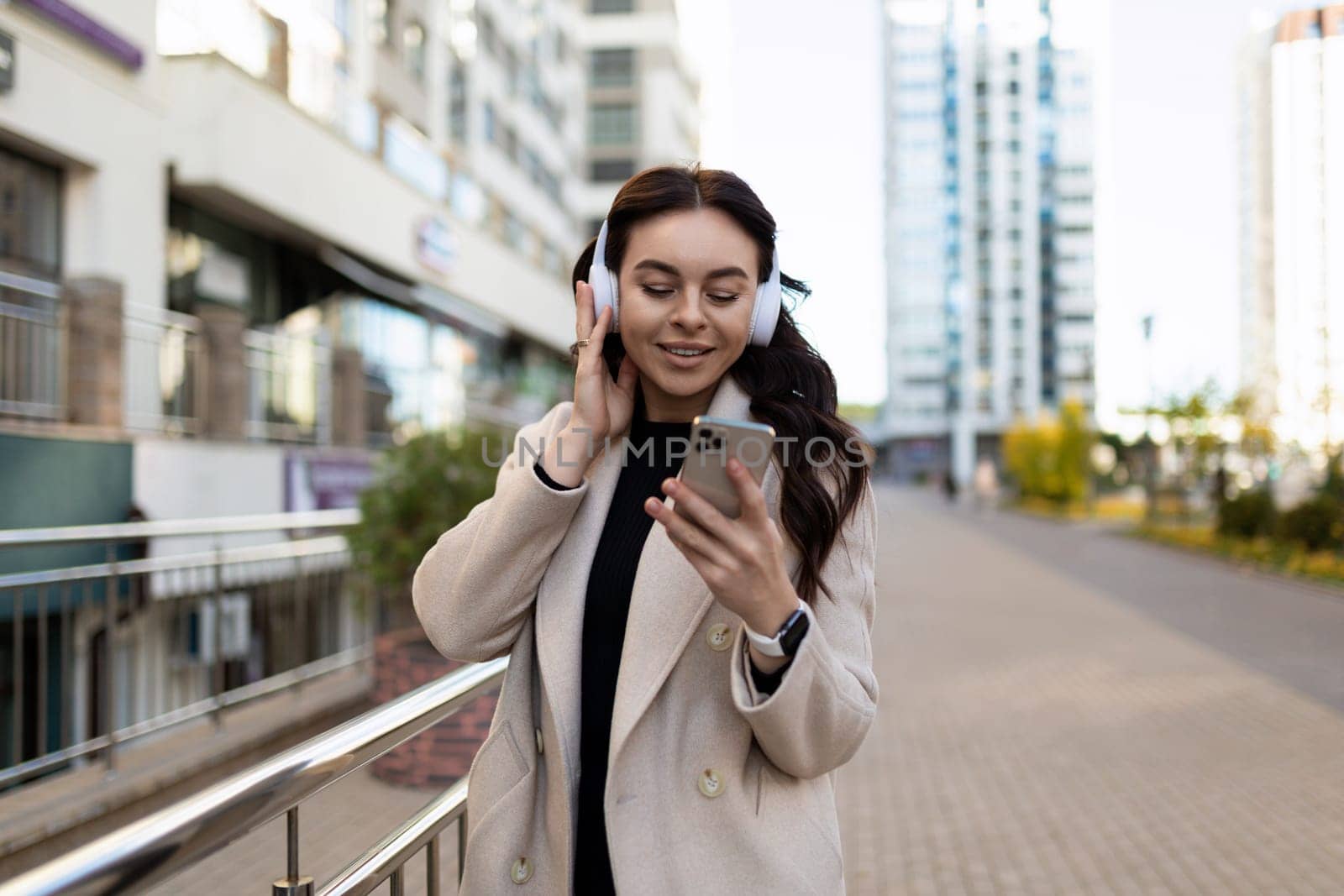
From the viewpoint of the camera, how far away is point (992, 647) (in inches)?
392

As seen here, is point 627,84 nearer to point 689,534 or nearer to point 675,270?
point 675,270

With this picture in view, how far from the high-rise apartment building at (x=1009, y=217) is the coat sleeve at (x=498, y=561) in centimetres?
8844

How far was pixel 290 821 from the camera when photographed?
1684 millimetres

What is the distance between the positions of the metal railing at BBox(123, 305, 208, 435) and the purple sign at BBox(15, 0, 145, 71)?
8.74 ft

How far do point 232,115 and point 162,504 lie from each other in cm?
561

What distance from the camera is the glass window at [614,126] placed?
4847cm

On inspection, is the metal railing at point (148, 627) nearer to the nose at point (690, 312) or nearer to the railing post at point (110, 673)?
the railing post at point (110, 673)

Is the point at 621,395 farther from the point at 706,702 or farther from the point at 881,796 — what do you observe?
the point at 881,796

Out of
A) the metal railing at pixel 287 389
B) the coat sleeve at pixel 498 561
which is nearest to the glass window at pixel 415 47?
the metal railing at pixel 287 389

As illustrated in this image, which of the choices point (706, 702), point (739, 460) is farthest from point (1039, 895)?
point (739, 460)

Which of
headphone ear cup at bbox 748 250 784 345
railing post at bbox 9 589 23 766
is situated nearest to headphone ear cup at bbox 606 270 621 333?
headphone ear cup at bbox 748 250 784 345

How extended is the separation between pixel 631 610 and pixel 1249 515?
20416 millimetres

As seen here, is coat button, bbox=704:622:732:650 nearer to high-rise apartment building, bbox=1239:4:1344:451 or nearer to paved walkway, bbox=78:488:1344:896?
paved walkway, bbox=78:488:1344:896

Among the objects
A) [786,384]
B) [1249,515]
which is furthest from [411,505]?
[1249,515]
